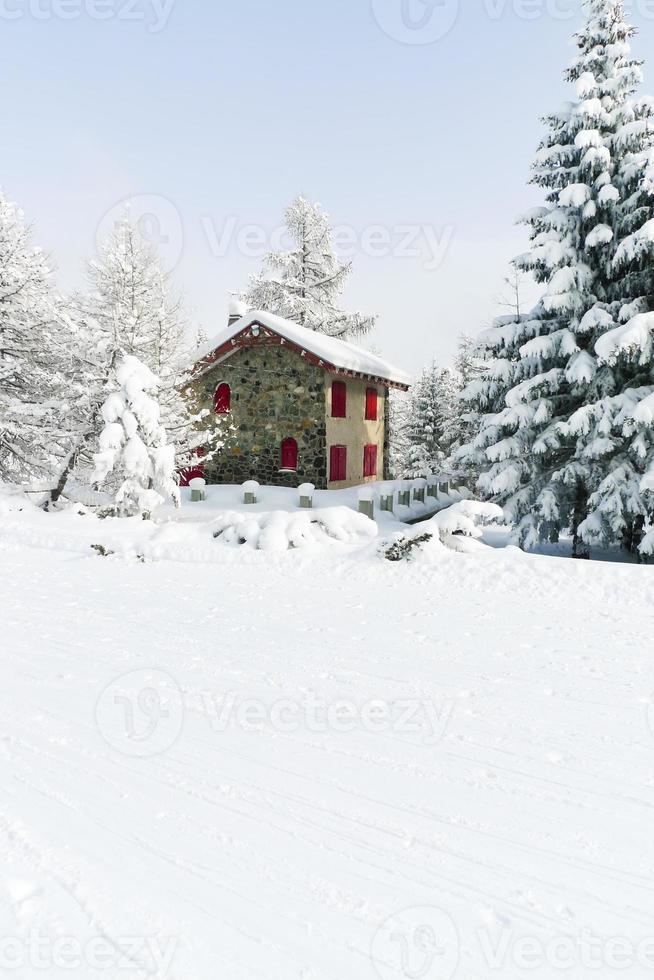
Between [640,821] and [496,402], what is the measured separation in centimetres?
1244

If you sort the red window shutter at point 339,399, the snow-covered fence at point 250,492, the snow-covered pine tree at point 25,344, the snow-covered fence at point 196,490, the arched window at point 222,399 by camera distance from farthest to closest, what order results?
1. the arched window at point 222,399
2. the red window shutter at point 339,399
3. the snow-covered fence at point 196,490
4. the snow-covered fence at point 250,492
5. the snow-covered pine tree at point 25,344

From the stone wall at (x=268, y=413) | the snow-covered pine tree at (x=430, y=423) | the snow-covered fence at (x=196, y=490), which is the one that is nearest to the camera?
the snow-covered fence at (x=196, y=490)

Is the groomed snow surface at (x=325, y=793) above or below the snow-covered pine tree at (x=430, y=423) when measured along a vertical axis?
below

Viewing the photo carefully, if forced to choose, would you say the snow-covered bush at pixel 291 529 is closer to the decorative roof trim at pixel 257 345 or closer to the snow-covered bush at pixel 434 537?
the snow-covered bush at pixel 434 537

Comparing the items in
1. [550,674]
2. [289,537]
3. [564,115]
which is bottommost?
[550,674]

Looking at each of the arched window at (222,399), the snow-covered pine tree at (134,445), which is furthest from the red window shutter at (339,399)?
the snow-covered pine tree at (134,445)

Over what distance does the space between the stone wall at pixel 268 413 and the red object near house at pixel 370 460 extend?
168 inches

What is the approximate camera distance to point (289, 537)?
11711 millimetres

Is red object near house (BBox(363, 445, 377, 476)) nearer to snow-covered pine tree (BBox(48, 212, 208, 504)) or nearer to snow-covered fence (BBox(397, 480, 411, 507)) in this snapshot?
snow-covered fence (BBox(397, 480, 411, 507))

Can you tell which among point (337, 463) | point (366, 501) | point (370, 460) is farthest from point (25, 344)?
point (370, 460)

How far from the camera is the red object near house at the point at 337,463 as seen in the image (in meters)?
22.2

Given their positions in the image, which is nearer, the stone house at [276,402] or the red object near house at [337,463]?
the stone house at [276,402]

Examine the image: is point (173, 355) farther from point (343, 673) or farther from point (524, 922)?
point (524, 922)

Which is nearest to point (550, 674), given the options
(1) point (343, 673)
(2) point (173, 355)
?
(1) point (343, 673)
